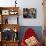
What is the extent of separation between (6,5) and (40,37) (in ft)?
4.66

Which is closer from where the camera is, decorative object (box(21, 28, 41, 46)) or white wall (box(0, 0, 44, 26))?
decorative object (box(21, 28, 41, 46))

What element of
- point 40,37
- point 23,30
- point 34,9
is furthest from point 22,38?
point 34,9

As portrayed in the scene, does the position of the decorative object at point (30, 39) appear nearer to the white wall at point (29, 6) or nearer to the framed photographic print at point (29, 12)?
the white wall at point (29, 6)

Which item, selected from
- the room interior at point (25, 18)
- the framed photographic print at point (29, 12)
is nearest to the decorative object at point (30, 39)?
the room interior at point (25, 18)

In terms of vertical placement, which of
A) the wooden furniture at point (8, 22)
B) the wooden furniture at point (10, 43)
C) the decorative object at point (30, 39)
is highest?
the wooden furniture at point (8, 22)

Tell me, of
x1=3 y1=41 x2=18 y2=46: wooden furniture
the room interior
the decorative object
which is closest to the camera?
the decorative object

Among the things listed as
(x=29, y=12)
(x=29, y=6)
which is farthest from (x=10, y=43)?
(x=29, y=6)

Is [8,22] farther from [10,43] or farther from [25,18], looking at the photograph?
[10,43]

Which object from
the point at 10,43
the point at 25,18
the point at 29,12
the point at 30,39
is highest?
the point at 29,12

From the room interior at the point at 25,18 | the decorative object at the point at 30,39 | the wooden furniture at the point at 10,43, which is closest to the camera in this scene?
the decorative object at the point at 30,39

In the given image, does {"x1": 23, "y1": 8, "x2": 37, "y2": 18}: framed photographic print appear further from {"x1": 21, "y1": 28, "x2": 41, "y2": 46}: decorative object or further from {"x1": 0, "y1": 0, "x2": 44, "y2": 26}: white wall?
{"x1": 21, "y1": 28, "x2": 41, "y2": 46}: decorative object

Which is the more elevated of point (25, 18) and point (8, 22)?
point (25, 18)

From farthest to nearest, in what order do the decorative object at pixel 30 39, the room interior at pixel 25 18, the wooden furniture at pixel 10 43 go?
the room interior at pixel 25 18
the wooden furniture at pixel 10 43
the decorative object at pixel 30 39

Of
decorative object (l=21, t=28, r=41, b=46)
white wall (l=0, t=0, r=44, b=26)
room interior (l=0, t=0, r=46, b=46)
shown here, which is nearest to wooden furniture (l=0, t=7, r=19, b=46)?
room interior (l=0, t=0, r=46, b=46)
